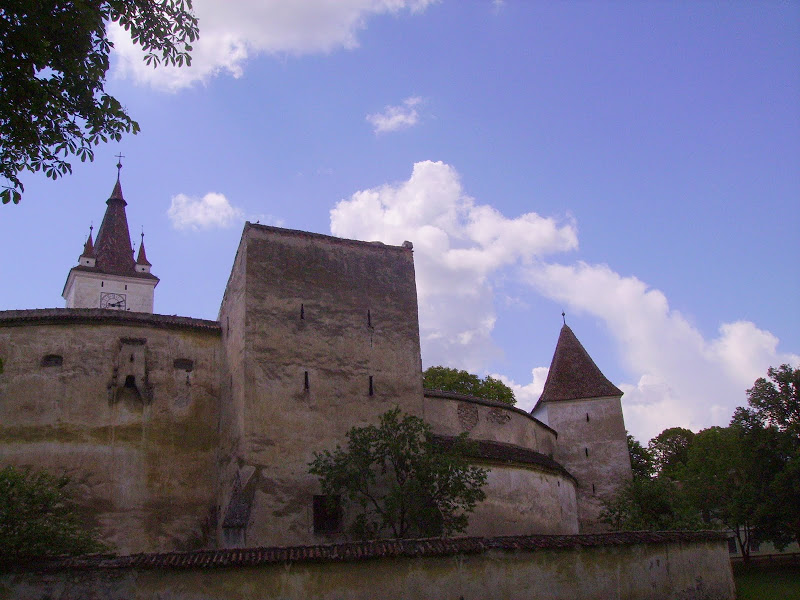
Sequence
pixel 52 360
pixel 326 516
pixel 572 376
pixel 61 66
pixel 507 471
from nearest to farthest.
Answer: pixel 61 66, pixel 326 516, pixel 52 360, pixel 507 471, pixel 572 376

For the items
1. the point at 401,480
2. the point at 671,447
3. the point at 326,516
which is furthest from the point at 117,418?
the point at 671,447

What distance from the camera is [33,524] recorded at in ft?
46.1

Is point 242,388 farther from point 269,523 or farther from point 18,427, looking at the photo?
point 18,427

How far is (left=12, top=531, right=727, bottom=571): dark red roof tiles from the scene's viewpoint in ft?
43.0

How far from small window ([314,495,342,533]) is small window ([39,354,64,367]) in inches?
340

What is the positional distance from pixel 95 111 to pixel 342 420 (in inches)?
497

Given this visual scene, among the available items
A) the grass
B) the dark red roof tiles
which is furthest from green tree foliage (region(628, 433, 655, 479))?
the dark red roof tiles

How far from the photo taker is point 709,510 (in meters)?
42.8

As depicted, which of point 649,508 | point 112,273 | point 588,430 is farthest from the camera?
point 112,273

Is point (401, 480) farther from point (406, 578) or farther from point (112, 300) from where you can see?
point (112, 300)

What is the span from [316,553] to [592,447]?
22.6 m

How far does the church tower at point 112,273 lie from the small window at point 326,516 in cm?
3514

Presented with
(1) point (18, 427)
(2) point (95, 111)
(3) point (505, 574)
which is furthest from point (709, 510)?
(2) point (95, 111)

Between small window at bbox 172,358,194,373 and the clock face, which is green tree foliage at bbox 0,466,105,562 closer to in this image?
small window at bbox 172,358,194,373
